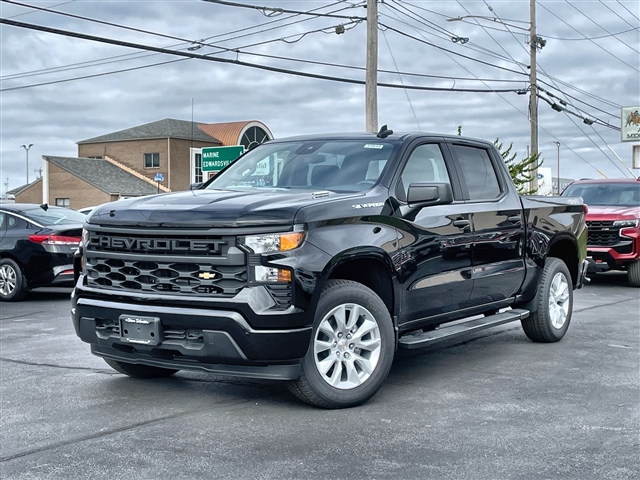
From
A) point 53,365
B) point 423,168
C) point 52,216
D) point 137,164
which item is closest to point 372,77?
point 52,216

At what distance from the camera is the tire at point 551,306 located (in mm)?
8516

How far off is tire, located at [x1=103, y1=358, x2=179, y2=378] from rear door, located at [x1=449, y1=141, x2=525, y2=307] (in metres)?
2.67

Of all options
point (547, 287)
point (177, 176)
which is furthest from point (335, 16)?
point (177, 176)

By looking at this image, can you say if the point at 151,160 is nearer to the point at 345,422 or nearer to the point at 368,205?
the point at 368,205

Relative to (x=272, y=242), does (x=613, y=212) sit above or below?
above

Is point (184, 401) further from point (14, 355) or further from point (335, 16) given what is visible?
point (335, 16)

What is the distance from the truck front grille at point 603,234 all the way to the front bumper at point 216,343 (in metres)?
10.7

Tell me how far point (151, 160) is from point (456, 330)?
6961 cm

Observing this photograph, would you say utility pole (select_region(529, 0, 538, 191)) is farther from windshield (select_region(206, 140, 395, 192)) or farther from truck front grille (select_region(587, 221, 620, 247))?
windshield (select_region(206, 140, 395, 192))

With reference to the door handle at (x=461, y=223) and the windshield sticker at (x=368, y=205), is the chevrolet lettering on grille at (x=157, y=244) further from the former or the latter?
the door handle at (x=461, y=223)

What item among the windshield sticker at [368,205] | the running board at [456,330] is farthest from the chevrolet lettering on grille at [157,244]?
the running board at [456,330]

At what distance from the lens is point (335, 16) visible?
83.9 ft

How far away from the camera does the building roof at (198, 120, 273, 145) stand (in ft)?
238

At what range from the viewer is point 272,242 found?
18.1 feet
